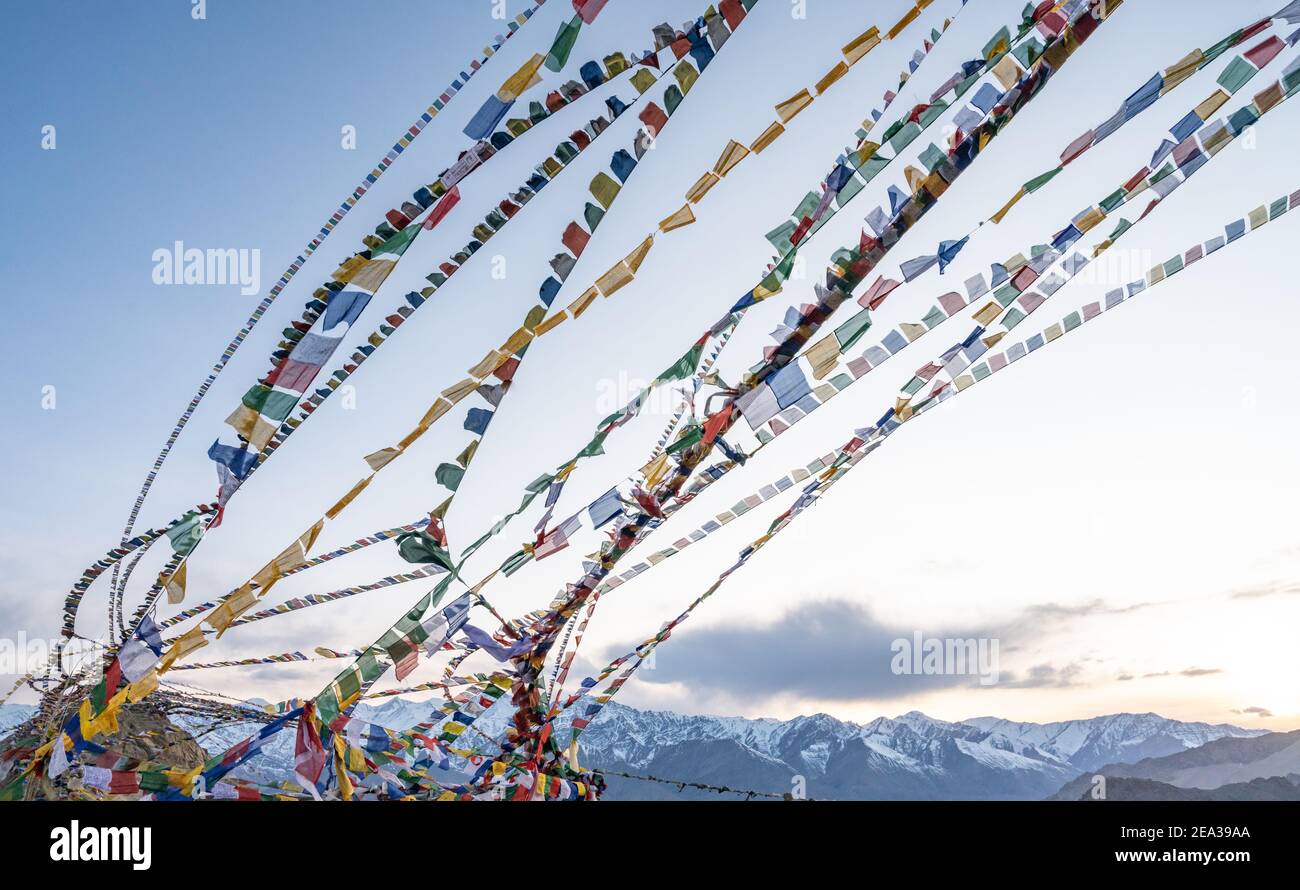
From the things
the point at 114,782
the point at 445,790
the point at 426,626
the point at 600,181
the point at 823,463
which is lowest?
the point at 445,790

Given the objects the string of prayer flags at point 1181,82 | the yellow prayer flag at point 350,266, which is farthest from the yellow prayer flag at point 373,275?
the string of prayer flags at point 1181,82

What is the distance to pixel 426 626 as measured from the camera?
186 inches

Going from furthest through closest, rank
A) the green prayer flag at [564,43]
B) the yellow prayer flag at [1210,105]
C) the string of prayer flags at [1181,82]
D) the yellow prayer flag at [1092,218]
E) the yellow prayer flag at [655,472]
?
the yellow prayer flag at [655,472]
the yellow prayer flag at [1092,218]
the yellow prayer flag at [1210,105]
the string of prayer flags at [1181,82]
the green prayer flag at [564,43]

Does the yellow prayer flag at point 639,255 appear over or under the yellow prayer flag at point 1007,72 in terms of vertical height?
under

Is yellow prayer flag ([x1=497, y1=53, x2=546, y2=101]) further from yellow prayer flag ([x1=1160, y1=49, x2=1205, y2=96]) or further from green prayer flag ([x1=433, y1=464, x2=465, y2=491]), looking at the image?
yellow prayer flag ([x1=1160, y1=49, x2=1205, y2=96])

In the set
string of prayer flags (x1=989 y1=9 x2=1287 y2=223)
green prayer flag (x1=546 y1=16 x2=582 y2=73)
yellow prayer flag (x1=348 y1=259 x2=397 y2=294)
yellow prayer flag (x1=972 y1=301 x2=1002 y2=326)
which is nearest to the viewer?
green prayer flag (x1=546 y1=16 x2=582 y2=73)

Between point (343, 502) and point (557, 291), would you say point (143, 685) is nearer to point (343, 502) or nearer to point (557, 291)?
point (343, 502)

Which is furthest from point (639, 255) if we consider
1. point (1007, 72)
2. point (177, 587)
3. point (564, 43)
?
point (177, 587)

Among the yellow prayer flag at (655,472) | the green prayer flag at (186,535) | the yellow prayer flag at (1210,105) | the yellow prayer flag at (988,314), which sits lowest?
the green prayer flag at (186,535)

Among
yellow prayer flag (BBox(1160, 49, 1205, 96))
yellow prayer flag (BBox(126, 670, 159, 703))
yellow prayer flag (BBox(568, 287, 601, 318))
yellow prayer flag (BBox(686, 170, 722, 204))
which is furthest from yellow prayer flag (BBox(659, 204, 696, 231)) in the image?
yellow prayer flag (BBox(126, 670, 159, 703))

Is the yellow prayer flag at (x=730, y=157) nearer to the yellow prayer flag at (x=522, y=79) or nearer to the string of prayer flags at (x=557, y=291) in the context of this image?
the string of prayer flags at (x=557, y=291)
